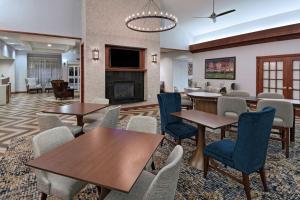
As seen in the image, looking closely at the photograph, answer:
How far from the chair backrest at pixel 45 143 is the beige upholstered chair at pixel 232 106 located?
283 centimetres

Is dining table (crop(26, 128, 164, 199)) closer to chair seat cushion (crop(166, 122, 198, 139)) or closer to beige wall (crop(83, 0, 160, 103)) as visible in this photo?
chair seat cushion (crop(166, 122, 198, 139))

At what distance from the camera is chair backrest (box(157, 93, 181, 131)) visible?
3.50 metres

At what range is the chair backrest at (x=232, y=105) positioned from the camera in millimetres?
3727

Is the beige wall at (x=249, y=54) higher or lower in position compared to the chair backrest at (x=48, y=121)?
higher

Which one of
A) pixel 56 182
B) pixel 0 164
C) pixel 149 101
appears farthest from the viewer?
pixel 149 101

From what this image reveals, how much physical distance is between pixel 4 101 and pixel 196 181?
29.7ft

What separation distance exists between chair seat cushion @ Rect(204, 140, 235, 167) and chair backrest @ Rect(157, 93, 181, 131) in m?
1.11

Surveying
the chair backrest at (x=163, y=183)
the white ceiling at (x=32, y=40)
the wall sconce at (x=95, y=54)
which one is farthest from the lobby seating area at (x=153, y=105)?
the white ceiling at (x=32, y=40)

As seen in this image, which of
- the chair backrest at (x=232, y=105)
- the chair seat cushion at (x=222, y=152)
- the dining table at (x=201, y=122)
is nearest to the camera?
the chair seat cushion at (x=222, y=152)

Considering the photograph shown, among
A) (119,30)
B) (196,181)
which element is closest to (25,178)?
(196,181)

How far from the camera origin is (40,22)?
6.86 meters

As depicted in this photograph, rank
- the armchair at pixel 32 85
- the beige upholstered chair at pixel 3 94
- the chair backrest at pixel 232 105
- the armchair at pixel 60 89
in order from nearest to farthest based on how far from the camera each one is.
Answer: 1. the chair backrest at pixel 232 105
2. the beige upholstered chair at pixel 3 94
3. the armchair at pixel 60 89
4. the armchair at pixel 32 85

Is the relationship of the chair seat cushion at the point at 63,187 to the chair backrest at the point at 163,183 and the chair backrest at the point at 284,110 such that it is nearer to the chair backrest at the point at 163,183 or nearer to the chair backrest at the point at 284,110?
the chair backrest at the point at 163,183

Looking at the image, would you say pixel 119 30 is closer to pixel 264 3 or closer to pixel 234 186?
pixel 264 3
